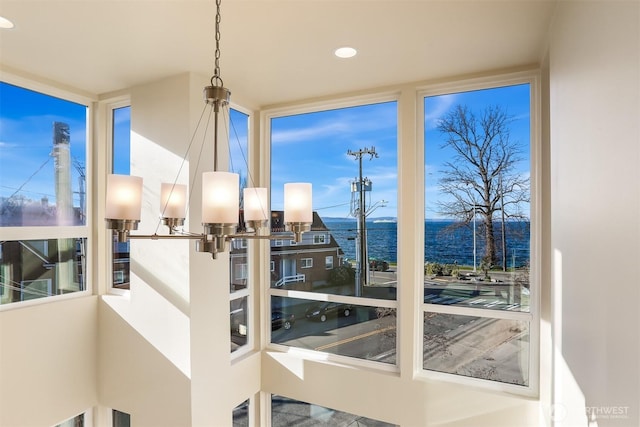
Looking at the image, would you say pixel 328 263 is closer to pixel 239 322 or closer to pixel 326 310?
pixel 326 310

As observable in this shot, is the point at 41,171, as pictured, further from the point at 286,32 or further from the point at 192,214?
the point at 286,32

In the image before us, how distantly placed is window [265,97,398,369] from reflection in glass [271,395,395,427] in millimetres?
534

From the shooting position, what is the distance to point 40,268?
3053 millimetres

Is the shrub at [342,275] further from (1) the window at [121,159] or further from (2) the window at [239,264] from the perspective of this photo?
(1) the window at [121,159]

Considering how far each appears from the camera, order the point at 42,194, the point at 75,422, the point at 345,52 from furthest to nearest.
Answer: the point at 75,422, the point at 42,194, the point at 345,52

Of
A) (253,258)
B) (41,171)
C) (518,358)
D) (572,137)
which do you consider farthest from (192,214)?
(518,358)

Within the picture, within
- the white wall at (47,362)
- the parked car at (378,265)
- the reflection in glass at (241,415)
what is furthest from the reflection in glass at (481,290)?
the white wall at (47,362)

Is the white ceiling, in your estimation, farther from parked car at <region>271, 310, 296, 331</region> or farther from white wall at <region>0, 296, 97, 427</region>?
parked car at <region>271, 310, 296, 331</region>

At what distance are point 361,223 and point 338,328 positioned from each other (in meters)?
1.04

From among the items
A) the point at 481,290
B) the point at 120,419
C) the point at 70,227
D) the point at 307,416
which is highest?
the point at 70,227

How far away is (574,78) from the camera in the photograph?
152 centimetres

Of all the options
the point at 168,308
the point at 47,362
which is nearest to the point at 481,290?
the point at 168,308

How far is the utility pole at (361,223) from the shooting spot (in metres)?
3.48

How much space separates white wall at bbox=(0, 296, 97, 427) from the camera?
2734 millimetres
